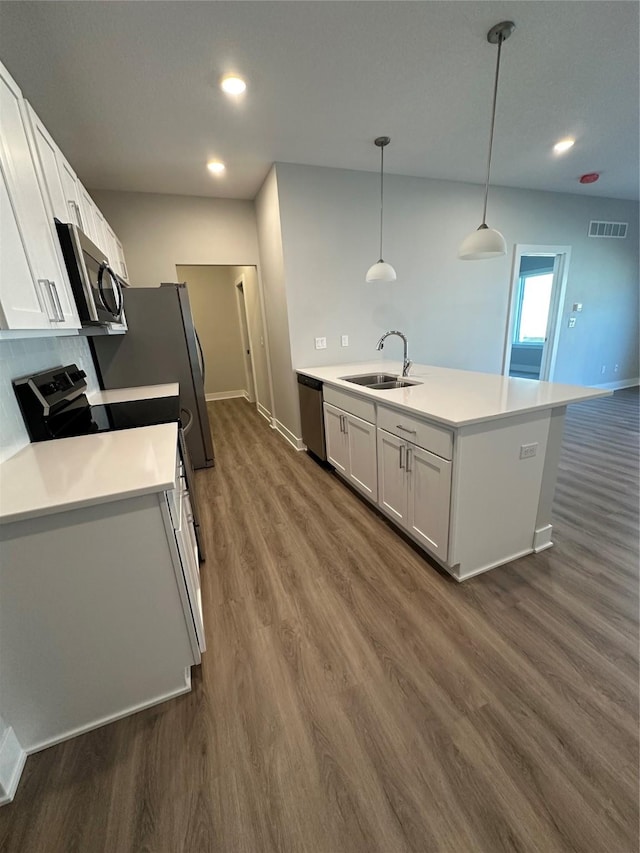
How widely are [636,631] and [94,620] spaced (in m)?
2.21

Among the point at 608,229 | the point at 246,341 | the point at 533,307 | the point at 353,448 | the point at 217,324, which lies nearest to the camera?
the point at 353,448

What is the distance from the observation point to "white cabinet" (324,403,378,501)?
235cm

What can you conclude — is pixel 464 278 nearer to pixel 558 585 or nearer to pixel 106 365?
pixel 558 585

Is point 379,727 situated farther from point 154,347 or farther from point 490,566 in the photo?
point 154,347

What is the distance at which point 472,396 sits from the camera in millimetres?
1903

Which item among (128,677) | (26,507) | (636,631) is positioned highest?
(26,507)

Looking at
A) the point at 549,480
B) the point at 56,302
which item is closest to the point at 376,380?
the point at 549,480

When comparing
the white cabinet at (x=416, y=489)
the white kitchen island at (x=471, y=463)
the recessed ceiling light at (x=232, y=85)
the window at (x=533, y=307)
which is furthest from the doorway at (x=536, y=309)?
the recessed ceiling light at (x=232, y=85)

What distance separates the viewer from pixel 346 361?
3.74 meters

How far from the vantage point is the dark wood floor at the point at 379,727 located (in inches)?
37.3

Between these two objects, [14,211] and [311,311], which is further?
[311,311]

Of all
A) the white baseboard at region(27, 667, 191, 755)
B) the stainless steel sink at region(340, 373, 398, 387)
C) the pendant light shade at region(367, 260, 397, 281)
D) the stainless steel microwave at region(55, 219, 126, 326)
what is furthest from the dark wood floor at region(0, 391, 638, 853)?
the pendant light shade at region(367, 260, 397, 281)

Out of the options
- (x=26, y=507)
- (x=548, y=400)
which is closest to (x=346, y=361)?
(x=548, y=400)

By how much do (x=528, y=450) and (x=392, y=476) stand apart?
764 millimetres
